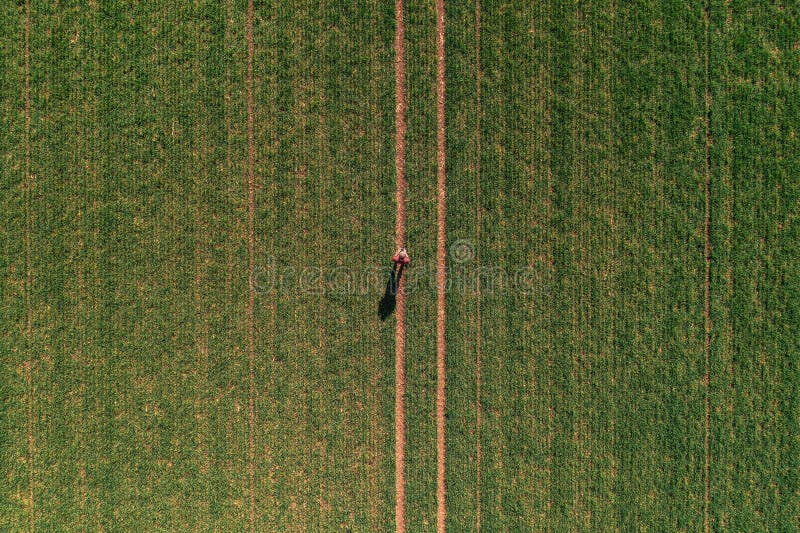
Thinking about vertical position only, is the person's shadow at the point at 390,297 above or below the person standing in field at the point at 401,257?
below

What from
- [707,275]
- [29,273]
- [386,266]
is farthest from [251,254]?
[707,275]

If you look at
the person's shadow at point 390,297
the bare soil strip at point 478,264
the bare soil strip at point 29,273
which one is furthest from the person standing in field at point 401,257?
the bare soil strip at point 29,273

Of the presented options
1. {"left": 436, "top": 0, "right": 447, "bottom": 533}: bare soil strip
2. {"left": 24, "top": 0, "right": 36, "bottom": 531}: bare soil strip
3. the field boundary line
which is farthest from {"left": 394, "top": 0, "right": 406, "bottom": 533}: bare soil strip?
{"left": 24, "top": 0, "right": 36, "bottom": 531}: bare soil strip

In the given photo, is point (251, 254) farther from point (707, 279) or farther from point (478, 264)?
point (707, 279)

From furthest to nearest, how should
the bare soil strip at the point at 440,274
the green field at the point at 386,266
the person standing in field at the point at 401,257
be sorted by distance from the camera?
the bare soil strip at the point at 440,274 → the green field at the point at 386,266 → the person standing in field at the point at 401,257

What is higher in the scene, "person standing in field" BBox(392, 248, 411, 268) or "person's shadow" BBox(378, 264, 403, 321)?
"person standing in field" BBox(392, 248, 411, 268)

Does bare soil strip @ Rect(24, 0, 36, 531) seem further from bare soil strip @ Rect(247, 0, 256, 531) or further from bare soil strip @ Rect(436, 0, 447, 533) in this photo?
bare soil strip @ Rect(436, 0, 447, 533)

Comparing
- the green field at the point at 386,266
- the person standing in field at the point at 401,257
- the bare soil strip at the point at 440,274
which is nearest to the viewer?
the person standing in field at the point at 401,257

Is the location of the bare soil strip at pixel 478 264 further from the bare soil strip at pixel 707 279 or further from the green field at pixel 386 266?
the bare soil strip at pixel 707 279

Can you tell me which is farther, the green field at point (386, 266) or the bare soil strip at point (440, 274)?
the bare soil strip at point (440, 274)
